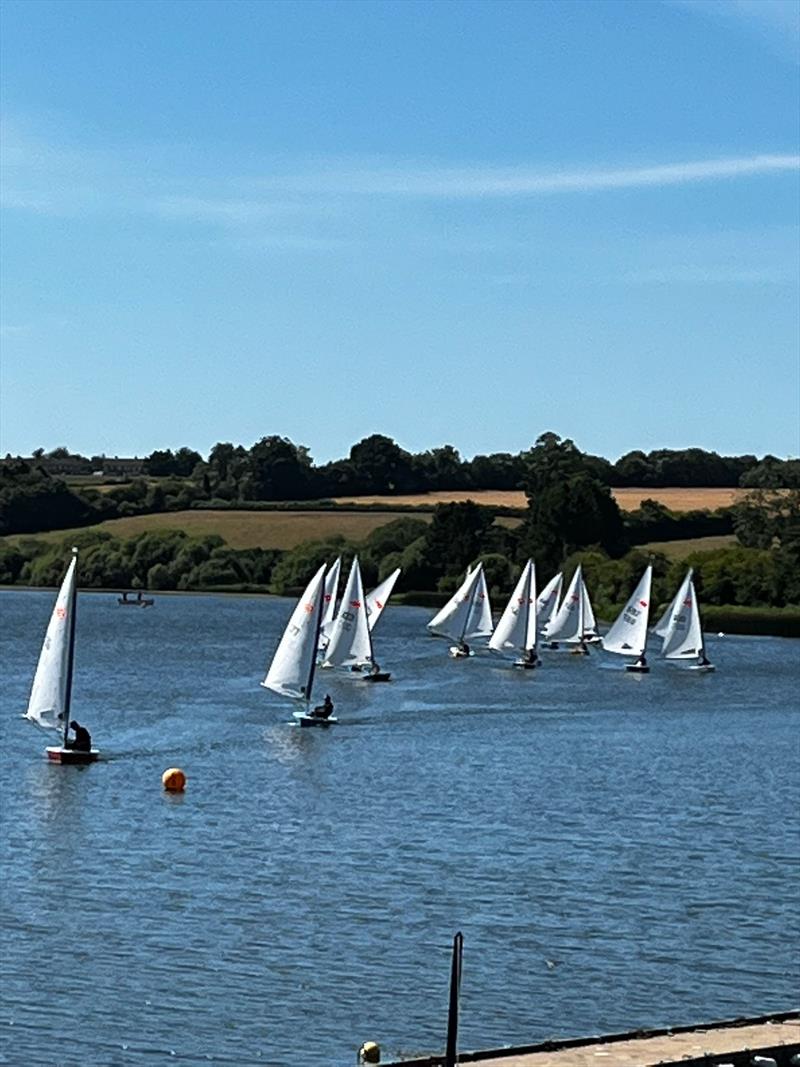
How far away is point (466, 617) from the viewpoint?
132 m

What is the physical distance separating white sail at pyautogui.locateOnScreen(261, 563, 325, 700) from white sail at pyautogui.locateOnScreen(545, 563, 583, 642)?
6213 centimetres

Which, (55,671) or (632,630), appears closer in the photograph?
(55,671)

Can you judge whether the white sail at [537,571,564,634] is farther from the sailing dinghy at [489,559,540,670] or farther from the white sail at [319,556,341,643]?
the white sail at [319,556,341,643]

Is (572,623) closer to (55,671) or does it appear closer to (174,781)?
(55,671)

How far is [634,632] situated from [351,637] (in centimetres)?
2880

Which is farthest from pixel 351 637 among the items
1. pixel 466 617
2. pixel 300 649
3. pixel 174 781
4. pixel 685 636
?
pixel 174 781

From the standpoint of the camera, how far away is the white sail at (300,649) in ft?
256

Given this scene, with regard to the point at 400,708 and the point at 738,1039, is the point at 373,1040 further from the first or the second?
the point at 400,708

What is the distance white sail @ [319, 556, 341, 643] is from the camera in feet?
351

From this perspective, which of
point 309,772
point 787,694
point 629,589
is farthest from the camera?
point 629,589

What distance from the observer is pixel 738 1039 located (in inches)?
1106

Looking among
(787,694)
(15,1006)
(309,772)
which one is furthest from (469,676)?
(15,1006)

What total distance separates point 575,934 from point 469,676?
74720mm

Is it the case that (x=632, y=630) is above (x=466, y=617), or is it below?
below
